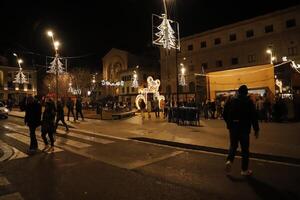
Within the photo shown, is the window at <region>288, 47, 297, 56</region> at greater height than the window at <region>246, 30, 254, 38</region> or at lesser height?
lesser

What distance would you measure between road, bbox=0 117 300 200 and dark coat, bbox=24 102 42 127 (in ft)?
3.20

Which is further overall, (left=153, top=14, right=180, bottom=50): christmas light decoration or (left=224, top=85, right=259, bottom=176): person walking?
(left=153, top=14, right=180, bottom=50): christmas light decoration

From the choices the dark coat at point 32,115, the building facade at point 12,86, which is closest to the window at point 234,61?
the dark coat at point 32,115

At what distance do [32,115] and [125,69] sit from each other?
56.2m

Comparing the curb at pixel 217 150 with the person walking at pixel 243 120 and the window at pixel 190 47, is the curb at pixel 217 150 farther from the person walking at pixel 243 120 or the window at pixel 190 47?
the window at pixel 190 47

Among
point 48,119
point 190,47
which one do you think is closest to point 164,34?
point 48,119

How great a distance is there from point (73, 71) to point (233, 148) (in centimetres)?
6011

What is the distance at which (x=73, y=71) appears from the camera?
6212 centimetres

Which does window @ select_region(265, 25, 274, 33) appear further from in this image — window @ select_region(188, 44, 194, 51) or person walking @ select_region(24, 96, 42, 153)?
person walking @ select_region(24, 96, 42, 153)

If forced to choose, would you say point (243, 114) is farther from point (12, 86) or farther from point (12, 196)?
point (12, 86)

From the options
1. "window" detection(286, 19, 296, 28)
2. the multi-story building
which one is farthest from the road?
"window" detection(286, 19, 296, 28)

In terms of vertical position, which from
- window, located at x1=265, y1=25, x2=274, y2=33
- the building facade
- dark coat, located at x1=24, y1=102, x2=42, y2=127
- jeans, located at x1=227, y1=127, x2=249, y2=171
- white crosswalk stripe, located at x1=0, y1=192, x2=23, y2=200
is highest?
window, located at x1=265, y1=25, x2=274, y2=33

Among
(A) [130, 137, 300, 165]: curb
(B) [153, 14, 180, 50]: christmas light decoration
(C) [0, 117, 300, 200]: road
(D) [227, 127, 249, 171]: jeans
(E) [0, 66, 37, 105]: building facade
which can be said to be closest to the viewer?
(C) [0, 117, 300, 200]: road

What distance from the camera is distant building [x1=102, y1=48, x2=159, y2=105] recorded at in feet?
202
